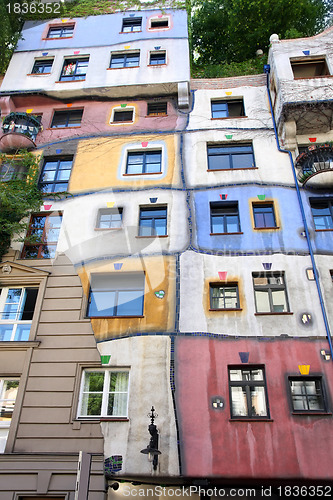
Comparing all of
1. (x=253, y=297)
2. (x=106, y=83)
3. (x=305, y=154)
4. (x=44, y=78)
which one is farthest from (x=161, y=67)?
(x=253, y=297)

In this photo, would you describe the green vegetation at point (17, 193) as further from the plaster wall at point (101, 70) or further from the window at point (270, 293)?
the window at point (270, 293)

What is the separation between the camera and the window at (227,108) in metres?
18.2

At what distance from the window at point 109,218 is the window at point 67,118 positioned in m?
5.74

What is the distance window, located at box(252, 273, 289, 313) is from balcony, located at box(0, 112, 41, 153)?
437 inches

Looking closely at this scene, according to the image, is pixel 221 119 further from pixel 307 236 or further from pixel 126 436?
pixel 126 436

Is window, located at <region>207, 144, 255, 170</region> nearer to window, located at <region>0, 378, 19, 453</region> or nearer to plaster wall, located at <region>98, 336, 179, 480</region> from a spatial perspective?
plaster wall, located at <region>98, 336, 179, 480</region>

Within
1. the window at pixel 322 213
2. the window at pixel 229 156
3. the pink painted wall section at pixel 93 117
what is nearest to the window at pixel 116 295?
the window at pixel 229 156

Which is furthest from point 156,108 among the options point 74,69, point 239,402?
point 239,402

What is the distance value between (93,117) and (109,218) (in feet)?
19.5

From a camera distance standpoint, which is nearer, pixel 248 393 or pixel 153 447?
pixel 153 447

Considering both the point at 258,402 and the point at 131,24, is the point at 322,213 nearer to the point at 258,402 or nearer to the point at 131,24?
the point at 258,402

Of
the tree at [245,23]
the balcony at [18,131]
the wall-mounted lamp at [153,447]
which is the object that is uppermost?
the tree at [245,23]

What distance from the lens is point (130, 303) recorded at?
1323 cm

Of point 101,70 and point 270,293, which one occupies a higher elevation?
point 101,70
